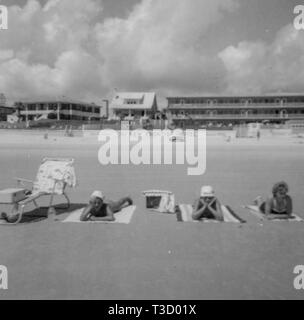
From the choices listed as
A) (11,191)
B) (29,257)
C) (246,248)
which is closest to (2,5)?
(11,191)

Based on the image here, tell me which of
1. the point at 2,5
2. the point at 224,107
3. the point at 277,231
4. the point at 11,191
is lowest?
the point at 277,231

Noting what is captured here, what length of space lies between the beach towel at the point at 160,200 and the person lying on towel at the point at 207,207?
76cm

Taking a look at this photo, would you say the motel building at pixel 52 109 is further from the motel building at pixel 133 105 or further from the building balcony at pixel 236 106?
the building balcony at pixel 236 106

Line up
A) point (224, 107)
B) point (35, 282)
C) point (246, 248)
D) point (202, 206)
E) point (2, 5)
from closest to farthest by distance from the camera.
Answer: point (35, 282), point (246, 248), point (202, 206), point (2, 5), point (224, 107)

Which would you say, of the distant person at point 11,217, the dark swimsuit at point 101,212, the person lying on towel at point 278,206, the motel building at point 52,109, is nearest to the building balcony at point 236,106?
the motel building at point 52,109

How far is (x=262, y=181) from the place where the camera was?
43.7 feet

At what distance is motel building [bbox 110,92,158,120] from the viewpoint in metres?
68.3

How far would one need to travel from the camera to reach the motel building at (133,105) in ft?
224

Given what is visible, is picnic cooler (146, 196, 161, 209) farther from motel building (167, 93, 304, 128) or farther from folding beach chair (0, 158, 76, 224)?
motel building (167, 93, 304, 128)

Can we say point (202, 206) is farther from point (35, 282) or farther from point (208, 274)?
point (35, 282)
